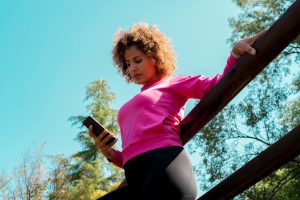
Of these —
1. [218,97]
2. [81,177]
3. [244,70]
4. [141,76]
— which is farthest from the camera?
[81,177]

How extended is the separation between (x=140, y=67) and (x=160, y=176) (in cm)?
71

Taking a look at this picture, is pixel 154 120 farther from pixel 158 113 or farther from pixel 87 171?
pixel 87 171

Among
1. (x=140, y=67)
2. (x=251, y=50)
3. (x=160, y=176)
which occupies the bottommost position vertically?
(x=160, y=176)

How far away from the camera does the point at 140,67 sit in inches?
71.7

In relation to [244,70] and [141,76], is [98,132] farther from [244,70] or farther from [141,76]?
[244,70]

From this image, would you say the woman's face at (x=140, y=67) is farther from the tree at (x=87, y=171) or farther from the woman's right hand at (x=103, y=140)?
the tree at (x=87, y=171)

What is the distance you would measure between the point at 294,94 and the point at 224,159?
3245 millimetres

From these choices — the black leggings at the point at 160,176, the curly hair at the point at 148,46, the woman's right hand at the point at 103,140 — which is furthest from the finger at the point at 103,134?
the curly hair at the point at 148,46

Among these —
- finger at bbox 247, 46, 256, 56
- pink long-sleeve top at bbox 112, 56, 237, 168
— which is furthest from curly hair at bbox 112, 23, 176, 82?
finger at bbox 247, 46, 256, 56

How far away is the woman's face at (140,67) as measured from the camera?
181cm

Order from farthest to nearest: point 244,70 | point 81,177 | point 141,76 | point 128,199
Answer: point 81,177
point 141,76
point 128,199
point 244,70

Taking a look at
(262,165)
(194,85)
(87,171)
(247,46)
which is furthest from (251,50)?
(87,171)

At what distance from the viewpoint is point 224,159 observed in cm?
1268

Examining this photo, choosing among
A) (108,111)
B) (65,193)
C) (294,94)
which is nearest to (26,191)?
(65,193)
